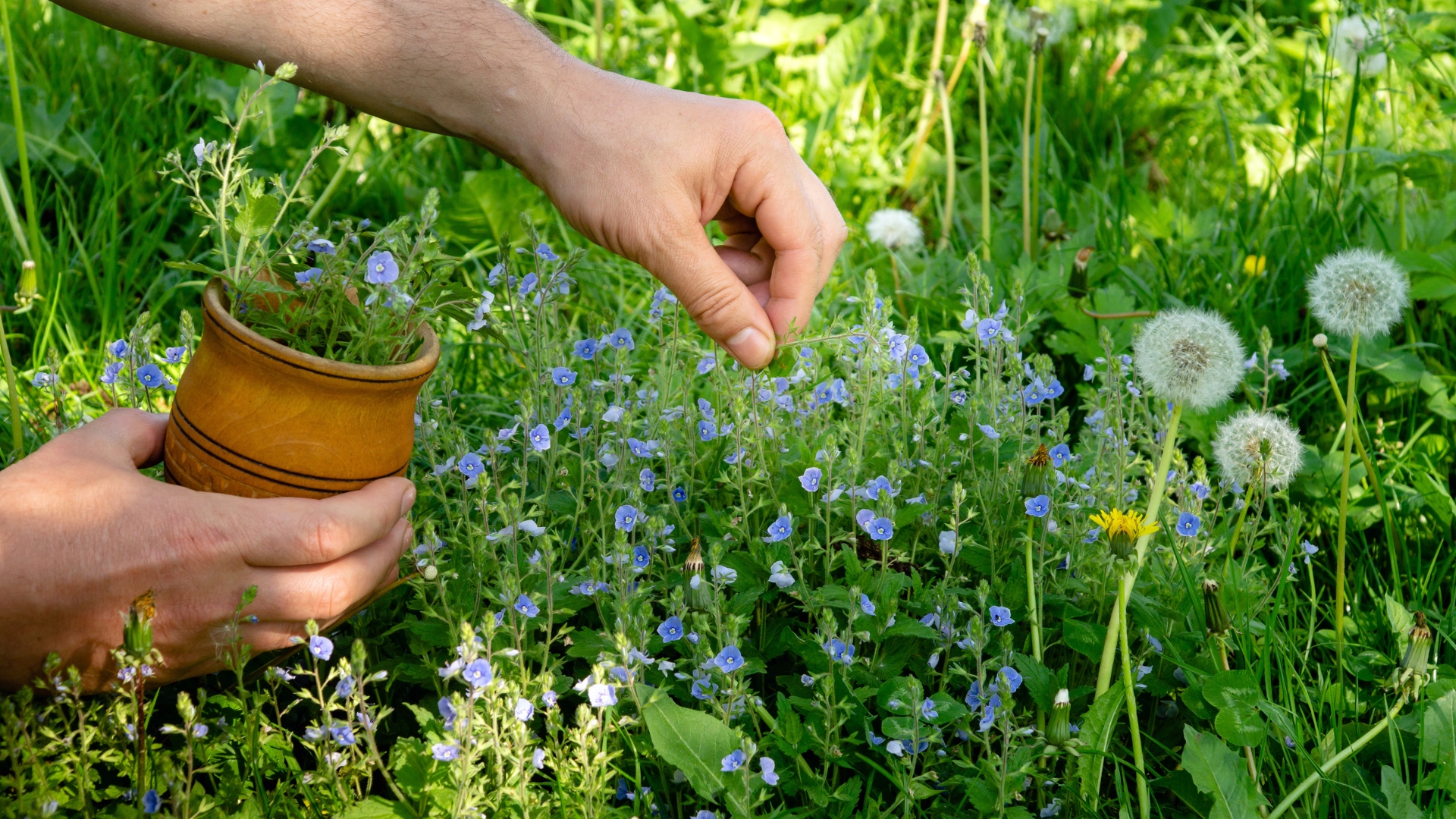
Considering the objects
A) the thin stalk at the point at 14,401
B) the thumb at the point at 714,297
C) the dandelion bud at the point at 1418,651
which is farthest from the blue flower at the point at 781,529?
the thin stalk at the point at 14,401

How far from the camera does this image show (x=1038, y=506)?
1.73 metres

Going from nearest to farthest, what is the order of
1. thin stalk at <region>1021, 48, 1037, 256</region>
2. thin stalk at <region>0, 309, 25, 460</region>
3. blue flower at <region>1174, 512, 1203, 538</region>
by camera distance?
blue flower at <region>1174, 512, 1203, 538</region> → thin stalk at <region>0, 309, 25, 460</region> → thin stalk at <region>1021, 48, 1037, 256</region>

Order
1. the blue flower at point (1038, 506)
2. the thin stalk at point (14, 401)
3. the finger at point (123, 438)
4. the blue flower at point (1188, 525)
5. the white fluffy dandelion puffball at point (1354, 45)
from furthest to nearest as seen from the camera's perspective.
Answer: the white fluffy dandelion puffball at point (1354, 45), the thin stalk at point (14, 401), the blue flower at point (1188, 525), the blue flower at point (1038, 506), the finger at point (123, 438)

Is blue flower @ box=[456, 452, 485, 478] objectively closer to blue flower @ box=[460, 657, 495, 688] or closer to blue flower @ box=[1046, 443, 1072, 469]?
blue flower @ box=[460, 657, 495, 688]

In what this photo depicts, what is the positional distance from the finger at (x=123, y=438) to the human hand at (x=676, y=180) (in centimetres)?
67

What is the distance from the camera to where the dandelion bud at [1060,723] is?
1.53m

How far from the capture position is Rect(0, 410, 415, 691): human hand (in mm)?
1487

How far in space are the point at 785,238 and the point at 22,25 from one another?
121 inches

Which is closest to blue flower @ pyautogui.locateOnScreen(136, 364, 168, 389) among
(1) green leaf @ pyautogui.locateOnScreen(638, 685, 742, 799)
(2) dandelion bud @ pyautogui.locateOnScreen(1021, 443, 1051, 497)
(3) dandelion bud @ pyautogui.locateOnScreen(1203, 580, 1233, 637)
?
(1) green leaf @ pyautogui.locateOnScreen(638, 685, 742, 799)

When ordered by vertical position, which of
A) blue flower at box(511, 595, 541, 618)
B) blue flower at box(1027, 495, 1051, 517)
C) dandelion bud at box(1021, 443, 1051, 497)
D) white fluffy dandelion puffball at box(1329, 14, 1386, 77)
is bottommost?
blue flower at box(511, 595, 541, 618)

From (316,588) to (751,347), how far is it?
0.70 metres

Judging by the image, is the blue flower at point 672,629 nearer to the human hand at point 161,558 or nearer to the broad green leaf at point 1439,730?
the human hand at point 161,558

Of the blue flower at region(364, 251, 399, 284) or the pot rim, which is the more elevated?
the blue flower at region(364, 251, 399, 284)

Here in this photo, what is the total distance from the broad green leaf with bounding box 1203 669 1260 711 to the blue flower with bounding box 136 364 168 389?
1712 mm
